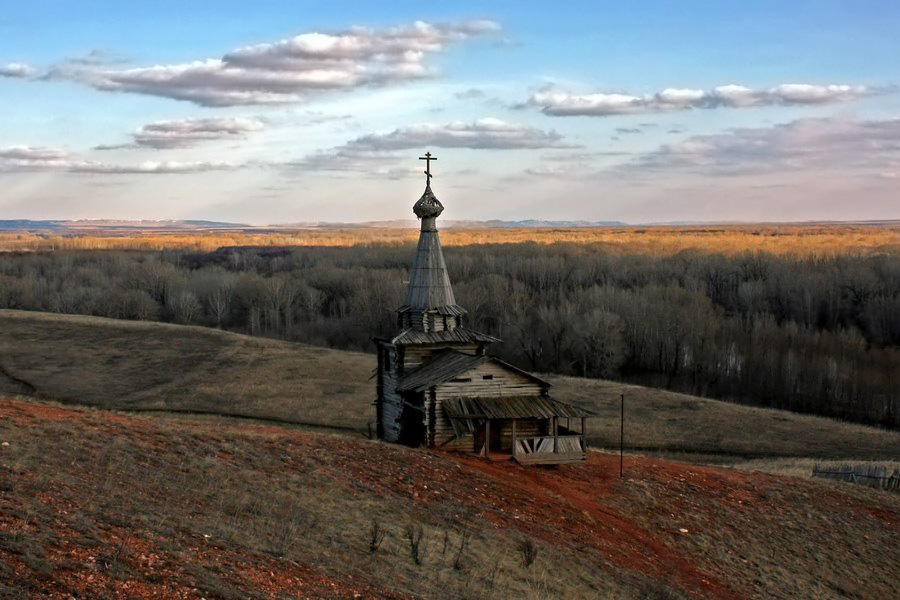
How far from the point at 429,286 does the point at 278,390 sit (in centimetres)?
2955

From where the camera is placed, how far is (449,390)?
28.3 m

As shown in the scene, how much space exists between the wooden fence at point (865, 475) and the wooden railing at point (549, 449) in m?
13.2

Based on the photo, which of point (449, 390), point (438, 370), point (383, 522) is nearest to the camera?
point (383, 522)

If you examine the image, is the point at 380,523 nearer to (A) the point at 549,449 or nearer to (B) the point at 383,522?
(B) the point at 383,522

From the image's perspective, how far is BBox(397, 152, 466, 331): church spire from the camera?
103ft

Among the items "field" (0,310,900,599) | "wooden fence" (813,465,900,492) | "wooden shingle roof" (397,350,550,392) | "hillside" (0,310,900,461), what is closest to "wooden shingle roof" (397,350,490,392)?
"wooden shingle roof" (397,350,550,392)

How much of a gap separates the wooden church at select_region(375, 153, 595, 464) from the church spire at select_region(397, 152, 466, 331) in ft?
0.12

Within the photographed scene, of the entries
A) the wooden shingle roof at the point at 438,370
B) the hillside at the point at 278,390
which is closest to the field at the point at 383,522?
the wooden shingle roof at the point at 438,370

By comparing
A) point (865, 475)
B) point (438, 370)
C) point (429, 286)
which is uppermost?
point (429, 286)

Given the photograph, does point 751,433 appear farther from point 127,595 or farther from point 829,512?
point 127,595

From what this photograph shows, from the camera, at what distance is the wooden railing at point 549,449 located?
27.6 meters

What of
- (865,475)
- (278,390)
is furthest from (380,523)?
(278,390)

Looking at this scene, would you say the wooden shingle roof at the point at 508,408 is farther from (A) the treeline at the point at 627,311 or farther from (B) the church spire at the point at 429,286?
(A) the treeline at the point at 627,311

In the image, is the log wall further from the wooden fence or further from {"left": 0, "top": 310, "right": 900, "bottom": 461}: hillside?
the wooden fence
